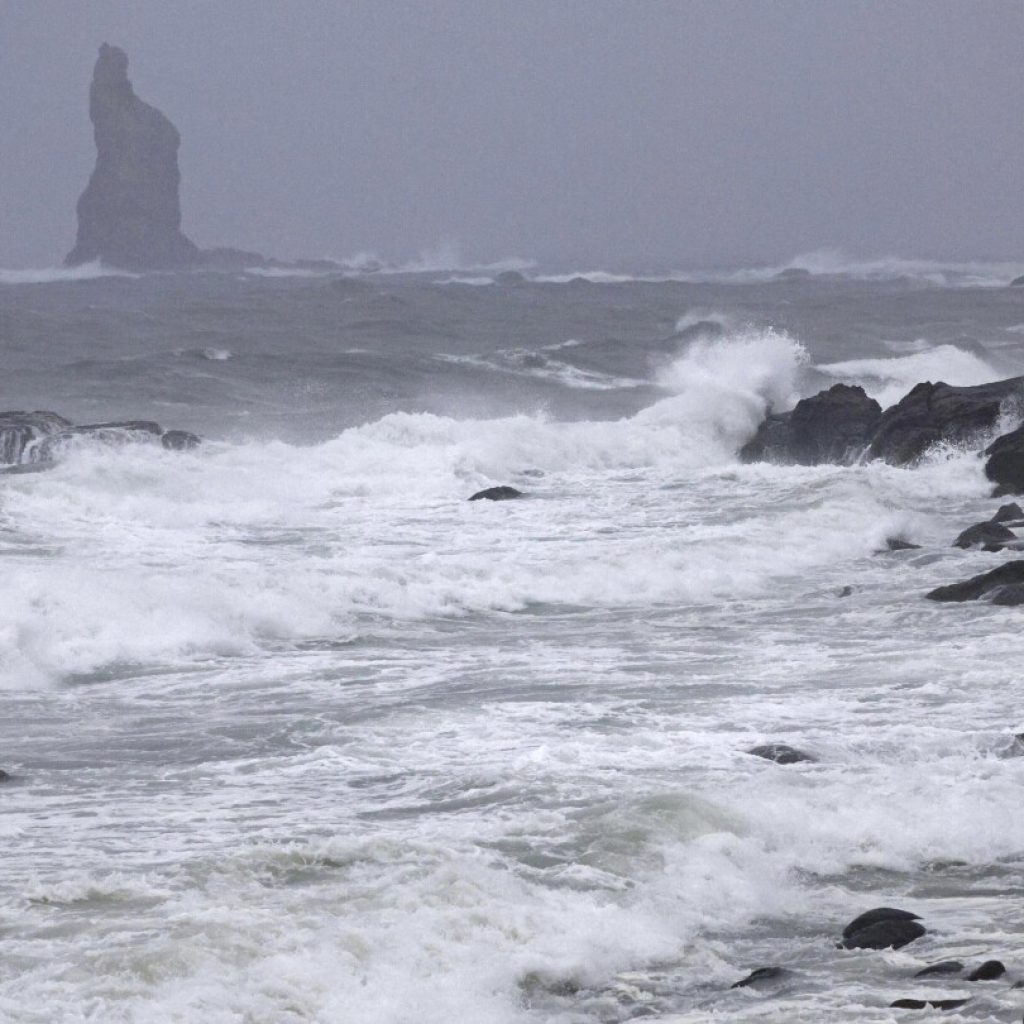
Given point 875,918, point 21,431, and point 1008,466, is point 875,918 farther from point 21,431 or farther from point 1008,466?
point 21,431

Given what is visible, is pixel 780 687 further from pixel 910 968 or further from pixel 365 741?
pixel 910 968

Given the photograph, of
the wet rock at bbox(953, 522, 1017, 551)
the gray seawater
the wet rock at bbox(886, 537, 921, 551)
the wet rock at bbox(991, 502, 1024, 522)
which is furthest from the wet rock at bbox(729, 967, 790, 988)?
the wet rock at bbox(991, 502, 1024, 522)

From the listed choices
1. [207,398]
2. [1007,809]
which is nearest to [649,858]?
[1007,809]

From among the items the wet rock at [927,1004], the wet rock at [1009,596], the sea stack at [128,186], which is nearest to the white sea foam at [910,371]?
the wet rock at [1009,596]

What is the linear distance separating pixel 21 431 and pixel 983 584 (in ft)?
52.7

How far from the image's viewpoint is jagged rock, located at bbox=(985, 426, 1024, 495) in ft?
77.7

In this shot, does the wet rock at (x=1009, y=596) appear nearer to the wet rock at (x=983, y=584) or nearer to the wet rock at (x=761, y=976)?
the wet rock at (x=983, y=584)

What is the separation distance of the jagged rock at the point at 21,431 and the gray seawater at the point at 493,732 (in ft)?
3.65

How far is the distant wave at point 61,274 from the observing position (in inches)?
4016

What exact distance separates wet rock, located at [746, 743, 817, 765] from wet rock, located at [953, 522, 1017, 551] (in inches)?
357

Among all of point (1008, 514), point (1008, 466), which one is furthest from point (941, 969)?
point (1008, 466)

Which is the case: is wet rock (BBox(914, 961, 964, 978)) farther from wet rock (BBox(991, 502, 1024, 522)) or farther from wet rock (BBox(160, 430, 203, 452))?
wet rock (BBox(160, 430, 203, 452))

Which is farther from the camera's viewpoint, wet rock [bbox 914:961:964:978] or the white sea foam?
the white sea foam

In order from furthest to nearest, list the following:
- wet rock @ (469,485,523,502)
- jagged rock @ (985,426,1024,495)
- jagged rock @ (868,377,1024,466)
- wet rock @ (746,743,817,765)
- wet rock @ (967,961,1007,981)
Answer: jagged rock @ (868,377,1024,466), wet rock @ (469,485,523,502), jagged rock @ (985,426,1024,495), wet rock @ (746,743,817,765), wet rock @ (967,961,1007,981)
